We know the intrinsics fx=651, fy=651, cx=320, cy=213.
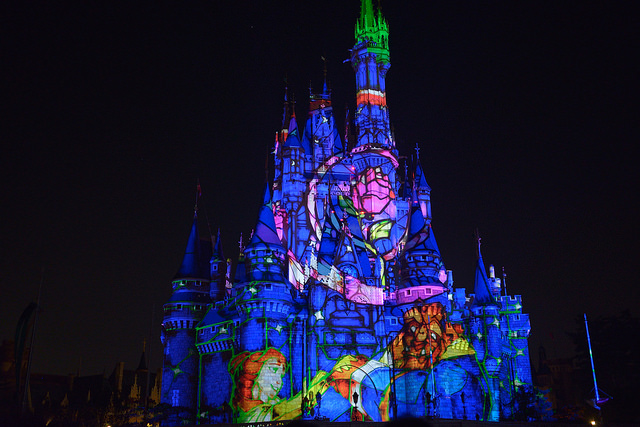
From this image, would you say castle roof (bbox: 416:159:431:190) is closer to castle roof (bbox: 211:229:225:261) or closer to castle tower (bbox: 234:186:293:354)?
castle tower (bbox: 234:186:293:354)

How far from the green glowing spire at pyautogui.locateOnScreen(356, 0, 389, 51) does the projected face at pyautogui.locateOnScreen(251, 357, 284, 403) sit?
3542 centimetres

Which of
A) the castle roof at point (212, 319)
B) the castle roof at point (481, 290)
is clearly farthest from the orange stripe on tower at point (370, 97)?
the castle roof at point (212, 319)

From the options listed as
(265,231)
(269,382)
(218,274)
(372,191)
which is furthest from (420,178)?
(269,382)

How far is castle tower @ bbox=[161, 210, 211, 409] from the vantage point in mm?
49656

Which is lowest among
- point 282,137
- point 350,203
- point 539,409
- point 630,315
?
point 539,409

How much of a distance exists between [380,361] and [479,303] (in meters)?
10.7

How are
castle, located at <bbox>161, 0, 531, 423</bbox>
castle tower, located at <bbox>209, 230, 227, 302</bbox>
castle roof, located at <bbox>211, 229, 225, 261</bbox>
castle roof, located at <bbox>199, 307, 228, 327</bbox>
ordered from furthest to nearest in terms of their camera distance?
castle roof, located at <bbox>211, 229, 225, 261</bbox> → castle tower, located at <bbox>209, 230, 227, 302</bbox> → castle roof, located at <bbox>199, 307, 228, 327</bbox> → castle, located at <bbox>161, 0, 531, 423</bbox>

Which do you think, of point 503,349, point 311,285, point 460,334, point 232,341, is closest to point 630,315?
point 503,349

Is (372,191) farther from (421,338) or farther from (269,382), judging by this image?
(269,382)

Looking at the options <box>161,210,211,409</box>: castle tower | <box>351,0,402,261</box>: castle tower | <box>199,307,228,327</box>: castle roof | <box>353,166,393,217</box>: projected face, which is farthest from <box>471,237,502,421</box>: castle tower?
<box>161,210,211,409</box>: castle tower

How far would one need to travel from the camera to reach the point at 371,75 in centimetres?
6450

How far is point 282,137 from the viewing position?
66438mm

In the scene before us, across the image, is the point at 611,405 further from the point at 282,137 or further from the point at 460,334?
the point at 282,137

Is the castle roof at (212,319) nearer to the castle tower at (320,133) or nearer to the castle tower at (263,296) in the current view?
the castle tower at (263,296)
